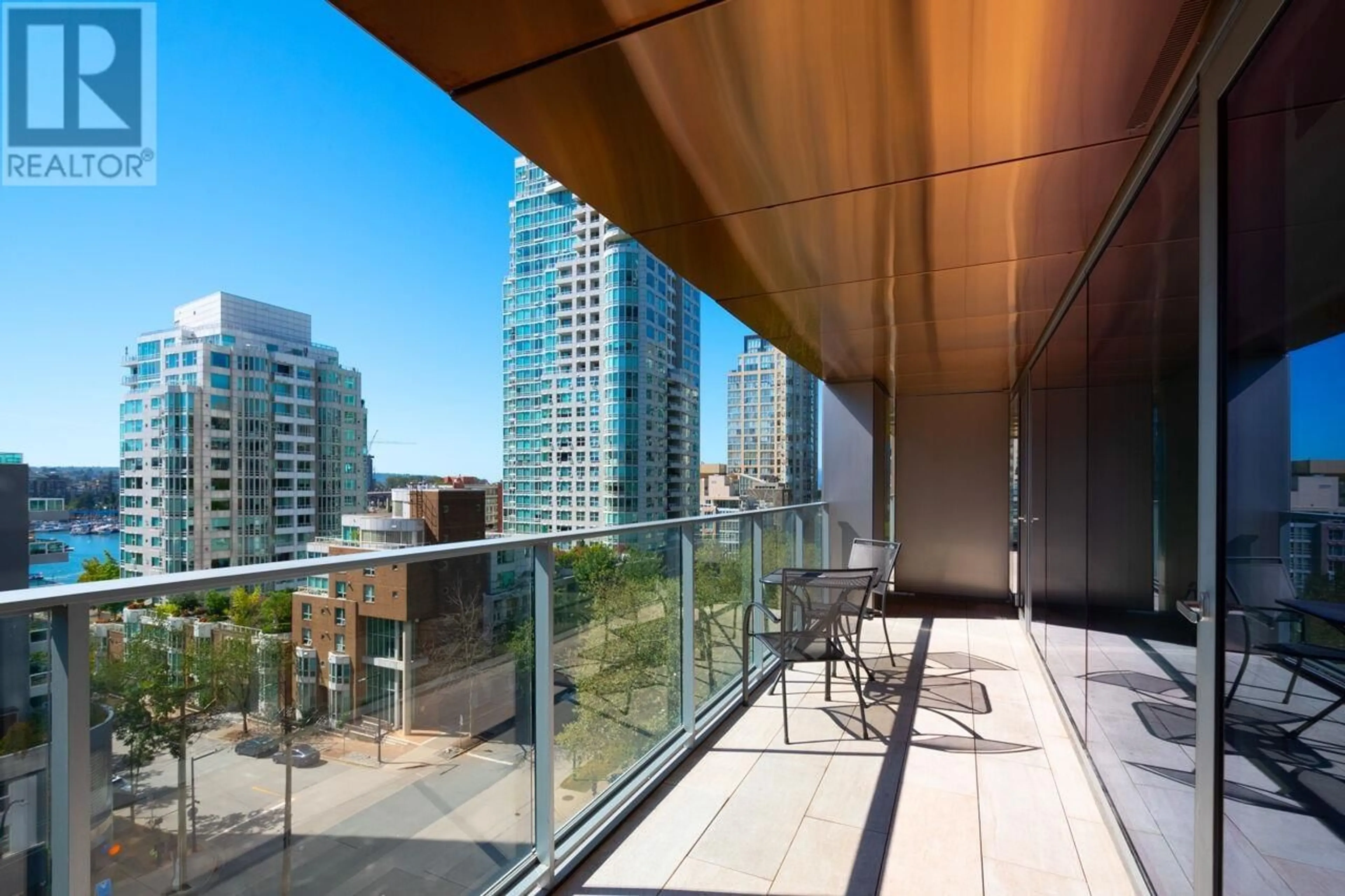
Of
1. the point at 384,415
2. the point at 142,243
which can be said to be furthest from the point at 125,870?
the point at 384,415

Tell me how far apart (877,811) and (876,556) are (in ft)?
9.46

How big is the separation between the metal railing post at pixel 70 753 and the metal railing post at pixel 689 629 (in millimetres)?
2442

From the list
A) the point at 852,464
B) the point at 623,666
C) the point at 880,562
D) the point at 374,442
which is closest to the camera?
the point at 623,666

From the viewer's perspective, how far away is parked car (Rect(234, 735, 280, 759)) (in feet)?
4.29

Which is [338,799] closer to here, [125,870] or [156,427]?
[125,870]

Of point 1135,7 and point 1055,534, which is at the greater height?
point 1135,7

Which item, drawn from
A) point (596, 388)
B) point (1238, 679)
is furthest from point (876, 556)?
point (596, 388)

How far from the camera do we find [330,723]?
1.47 metres

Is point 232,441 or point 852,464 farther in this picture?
point 232,441

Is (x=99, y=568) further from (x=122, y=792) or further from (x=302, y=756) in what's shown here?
(x=122, y=792)

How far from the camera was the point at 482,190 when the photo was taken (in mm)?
34375

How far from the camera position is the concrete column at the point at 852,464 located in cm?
649

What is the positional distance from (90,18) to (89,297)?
827 inches

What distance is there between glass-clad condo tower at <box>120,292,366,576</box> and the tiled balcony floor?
22531 millimetres
